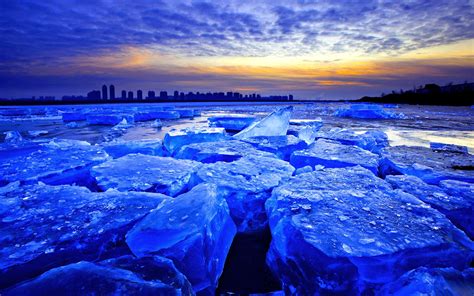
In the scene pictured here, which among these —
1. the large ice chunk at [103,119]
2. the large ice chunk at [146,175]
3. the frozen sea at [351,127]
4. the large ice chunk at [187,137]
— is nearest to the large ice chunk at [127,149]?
the large ice chunk at [187,137]

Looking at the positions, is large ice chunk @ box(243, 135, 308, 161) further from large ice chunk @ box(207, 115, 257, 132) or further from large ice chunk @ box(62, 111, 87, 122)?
large ice chunk @ box(62, 111, 87, 122)

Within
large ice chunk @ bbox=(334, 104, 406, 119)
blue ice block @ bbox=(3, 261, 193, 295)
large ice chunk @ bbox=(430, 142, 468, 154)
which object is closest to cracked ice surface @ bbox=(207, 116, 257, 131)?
large ice chunk @ bbox=(430, 142, 468, 154)

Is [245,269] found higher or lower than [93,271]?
lower

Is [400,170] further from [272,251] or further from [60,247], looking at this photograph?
[60,247]

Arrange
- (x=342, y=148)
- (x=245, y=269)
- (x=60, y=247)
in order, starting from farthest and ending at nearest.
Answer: (x=342, y=148), (x=245, y=269), (x=60, y=247)

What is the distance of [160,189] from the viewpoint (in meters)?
2.51

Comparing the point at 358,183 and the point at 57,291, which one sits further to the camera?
the point at 358,183

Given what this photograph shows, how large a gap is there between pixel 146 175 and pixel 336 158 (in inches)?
98.6

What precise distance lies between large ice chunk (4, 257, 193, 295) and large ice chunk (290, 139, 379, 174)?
8.96 feet

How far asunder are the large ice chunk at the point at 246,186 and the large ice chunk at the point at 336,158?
29.8 inches

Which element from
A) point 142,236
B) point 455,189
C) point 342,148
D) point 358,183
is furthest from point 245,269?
point 342,148

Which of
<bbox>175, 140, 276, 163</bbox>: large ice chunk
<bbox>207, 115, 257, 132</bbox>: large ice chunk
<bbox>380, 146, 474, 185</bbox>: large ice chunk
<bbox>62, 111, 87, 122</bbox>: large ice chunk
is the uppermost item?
<bbox>62, 111, 87, 122</bbox>: large ice chunk

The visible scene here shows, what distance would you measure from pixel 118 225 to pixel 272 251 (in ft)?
3.46

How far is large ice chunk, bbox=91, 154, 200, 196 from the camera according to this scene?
2512 millimetres
